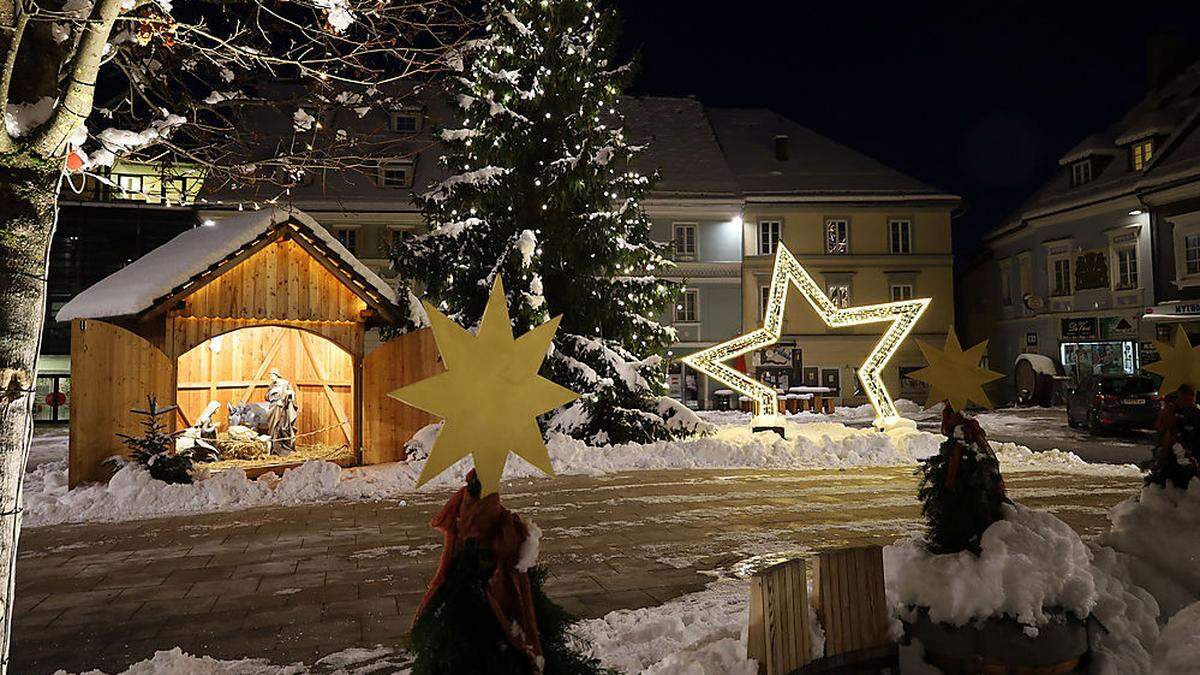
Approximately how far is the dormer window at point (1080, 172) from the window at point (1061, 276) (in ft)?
11.7

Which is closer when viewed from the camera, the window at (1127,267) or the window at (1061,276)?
the window at (1127,267)

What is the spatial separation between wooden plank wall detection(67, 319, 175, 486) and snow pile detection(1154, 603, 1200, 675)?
1454cm

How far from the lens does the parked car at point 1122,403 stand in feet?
75.8

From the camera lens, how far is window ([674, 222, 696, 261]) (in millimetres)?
39469

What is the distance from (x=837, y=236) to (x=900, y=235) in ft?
11.0

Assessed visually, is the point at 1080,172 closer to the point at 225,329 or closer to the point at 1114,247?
the point at 1114,247

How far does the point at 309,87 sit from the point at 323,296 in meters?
9.83

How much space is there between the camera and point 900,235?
41.5 metres

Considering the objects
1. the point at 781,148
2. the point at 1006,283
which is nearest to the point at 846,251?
the point at 781,148

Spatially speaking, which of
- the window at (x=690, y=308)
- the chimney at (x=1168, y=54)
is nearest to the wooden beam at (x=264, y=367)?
the window at (x=690, y=308)

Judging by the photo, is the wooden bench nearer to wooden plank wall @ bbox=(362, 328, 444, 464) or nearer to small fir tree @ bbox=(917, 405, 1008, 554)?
small fir tree @ bbox=(917, 405, 1008, 554)

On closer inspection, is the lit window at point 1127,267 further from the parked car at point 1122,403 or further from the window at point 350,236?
the window at point 350,236

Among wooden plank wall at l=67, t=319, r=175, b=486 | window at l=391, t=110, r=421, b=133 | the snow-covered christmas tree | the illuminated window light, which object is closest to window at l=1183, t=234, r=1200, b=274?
the illuminated window light

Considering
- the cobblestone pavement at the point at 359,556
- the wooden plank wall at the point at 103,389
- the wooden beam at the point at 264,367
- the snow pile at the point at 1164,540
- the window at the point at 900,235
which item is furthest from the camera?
the window at the point at 900,235
